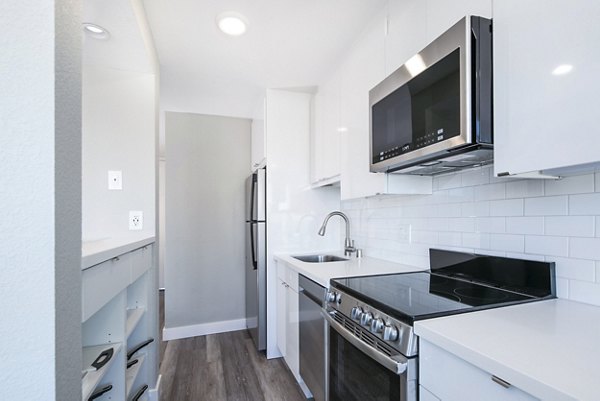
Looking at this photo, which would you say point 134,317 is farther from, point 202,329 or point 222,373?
point 202,329

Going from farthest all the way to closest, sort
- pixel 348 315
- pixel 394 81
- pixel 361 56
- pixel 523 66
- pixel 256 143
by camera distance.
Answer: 1. pixel 256 143
2. pixel 361 56
3. pixel 394 81
4. pixel 348 315
5. pixel 523 66

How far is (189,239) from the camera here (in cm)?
325

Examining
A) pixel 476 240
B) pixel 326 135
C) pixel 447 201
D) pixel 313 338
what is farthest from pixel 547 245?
pixel 326 135

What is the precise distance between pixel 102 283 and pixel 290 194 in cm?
184

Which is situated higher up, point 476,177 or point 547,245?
point 476,177

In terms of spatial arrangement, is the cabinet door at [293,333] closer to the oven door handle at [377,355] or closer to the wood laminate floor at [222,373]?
the wood laminate floor at [222,373]

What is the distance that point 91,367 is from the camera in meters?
1.11

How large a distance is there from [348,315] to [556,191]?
937 millimetres

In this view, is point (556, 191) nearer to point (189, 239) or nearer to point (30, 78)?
point (30, 78)

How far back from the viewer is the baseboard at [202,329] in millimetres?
3086

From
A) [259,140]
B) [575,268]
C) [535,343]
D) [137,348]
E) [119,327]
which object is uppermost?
[259,140]

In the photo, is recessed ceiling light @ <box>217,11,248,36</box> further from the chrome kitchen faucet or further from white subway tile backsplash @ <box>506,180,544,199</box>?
white subway tile backsplash @ <box>506,180,544,199</box>

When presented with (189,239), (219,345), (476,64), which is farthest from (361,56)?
(219,345)

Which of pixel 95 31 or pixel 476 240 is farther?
pixel 95 31
